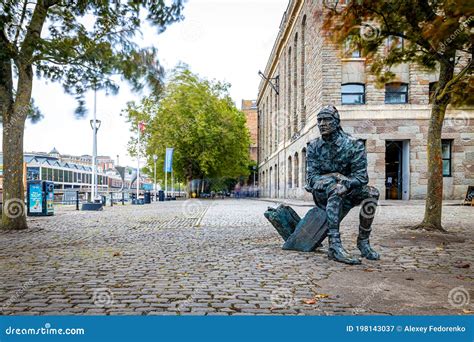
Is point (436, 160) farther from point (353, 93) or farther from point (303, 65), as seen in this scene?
point (303, 65)

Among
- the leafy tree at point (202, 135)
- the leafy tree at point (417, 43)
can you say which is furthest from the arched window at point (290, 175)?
the leafy tree at point (417, 43)

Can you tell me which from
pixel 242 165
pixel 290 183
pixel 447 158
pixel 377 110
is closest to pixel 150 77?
pixel 377 110

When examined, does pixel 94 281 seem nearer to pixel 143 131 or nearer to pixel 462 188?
pixel 462 188

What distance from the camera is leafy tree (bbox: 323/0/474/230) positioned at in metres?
7.37

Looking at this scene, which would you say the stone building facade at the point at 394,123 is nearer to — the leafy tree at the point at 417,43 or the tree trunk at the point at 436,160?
→ the leafy tree at the point at 417,43

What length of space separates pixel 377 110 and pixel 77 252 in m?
21.1

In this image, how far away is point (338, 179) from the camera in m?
5.45

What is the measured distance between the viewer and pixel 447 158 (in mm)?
23828

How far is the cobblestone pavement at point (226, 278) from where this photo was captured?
3404 millimetres

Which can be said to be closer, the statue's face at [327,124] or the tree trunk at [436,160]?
the statue's face at [327,124]

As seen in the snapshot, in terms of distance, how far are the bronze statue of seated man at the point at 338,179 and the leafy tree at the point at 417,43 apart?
8.38 ft

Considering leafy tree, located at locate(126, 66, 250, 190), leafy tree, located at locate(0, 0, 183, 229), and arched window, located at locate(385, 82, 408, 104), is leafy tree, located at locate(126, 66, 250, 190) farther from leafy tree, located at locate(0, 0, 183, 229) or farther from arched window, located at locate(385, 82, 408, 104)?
leafy tree, located at locate(0, 0, 183, 229)

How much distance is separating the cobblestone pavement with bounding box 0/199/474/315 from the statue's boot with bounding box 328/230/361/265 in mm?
148

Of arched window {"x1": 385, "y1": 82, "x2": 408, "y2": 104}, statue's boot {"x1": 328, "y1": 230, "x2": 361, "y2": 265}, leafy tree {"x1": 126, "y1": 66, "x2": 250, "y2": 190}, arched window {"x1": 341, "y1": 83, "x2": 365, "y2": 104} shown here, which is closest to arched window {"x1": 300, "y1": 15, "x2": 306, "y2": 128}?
arched window {"x1": 341, "y1": 83, "x2": 365, "y2": 104}
